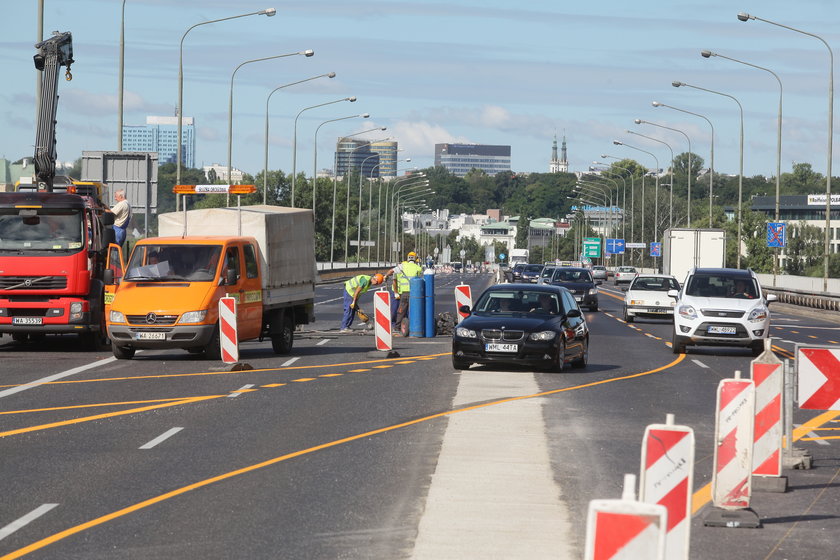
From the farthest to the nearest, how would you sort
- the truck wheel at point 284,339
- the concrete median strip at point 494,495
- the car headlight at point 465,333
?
the truck wheel at point 284,339, the car headlight at point 465,333, the concrete median strip at point 494,495

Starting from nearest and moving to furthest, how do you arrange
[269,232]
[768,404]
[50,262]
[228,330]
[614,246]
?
[768,404]
[228,330]
[50,262]
[269,232]
[614,246]

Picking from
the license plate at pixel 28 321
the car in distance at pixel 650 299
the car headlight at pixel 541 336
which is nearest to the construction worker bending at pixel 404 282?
the license plate at pixel 28 321

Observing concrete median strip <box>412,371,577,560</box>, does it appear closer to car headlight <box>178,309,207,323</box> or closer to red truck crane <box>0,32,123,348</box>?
car headlight <box>178,309,207,323</box>

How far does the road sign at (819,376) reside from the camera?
11.2m

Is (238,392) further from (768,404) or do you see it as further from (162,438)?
(768,404)

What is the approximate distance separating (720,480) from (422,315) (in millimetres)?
21112

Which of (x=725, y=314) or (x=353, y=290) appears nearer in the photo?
(x=725, y=314)

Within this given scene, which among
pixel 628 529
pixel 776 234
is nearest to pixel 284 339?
pixel 628 529

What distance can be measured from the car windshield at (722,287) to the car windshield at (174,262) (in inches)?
394

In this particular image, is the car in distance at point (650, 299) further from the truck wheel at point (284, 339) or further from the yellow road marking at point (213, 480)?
the yellow road marking at point (213, 480)

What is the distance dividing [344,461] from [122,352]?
1178cm

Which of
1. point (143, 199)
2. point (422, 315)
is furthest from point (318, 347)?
point (143, 199)

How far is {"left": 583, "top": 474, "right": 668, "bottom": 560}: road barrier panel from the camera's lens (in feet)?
16.0

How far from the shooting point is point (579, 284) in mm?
48781
